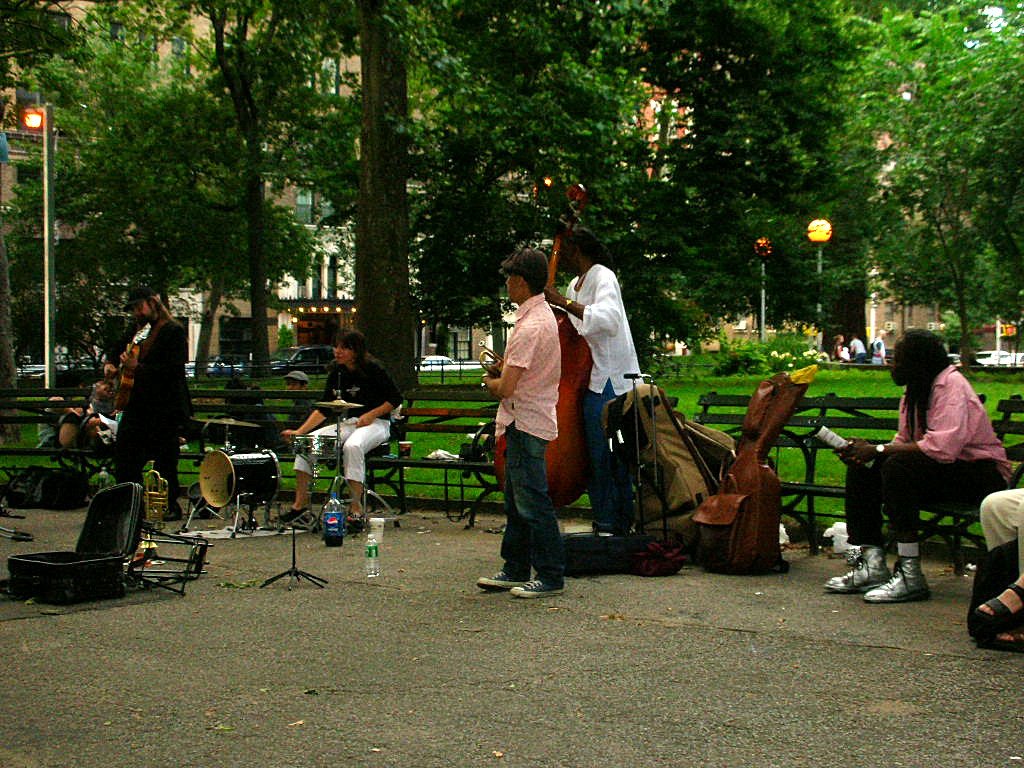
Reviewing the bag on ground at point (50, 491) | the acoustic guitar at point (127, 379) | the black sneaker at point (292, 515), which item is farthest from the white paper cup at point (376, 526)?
the bag on ground at point (50, 491)

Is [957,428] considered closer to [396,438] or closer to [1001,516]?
[1001,516]

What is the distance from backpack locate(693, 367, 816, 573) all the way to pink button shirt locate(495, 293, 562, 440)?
49.8 inches

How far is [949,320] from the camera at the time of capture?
74562 mm

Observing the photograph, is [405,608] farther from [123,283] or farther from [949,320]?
[949,320]

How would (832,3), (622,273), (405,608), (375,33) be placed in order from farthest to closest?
(832,3) < (622,273) < (375,33) < (405,608)

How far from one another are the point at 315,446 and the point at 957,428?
5223mm

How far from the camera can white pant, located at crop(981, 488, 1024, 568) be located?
21.2 feet

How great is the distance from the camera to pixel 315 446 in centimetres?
1079

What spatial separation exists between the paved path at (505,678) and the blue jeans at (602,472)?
0.95 meters

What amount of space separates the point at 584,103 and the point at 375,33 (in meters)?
6.37

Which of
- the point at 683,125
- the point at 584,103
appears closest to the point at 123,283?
the point at 683,125

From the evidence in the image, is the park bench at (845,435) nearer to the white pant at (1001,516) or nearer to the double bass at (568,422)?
the white pant at (1001,516)

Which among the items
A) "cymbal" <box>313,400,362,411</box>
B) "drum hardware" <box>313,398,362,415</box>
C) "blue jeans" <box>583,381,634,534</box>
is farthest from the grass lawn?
"blue jeans" <box>583,381,634,534</box>

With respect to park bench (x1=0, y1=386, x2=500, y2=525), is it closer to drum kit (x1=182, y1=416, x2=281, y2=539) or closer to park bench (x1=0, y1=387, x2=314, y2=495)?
park bench (x1=0, y1=387, x2=314, y2=495)
